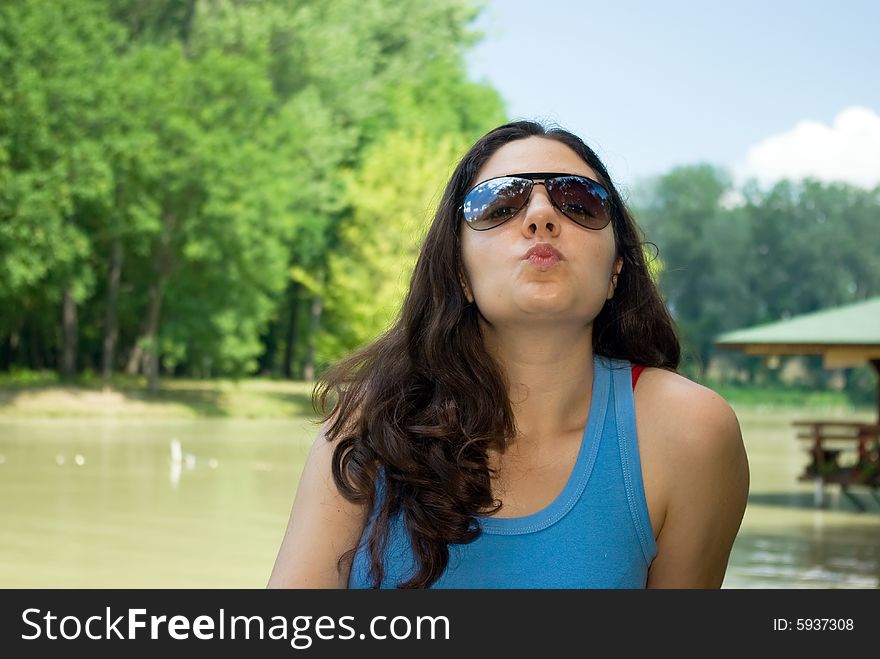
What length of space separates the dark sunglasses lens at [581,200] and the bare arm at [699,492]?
31 centimetres

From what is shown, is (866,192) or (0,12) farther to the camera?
(866,192)

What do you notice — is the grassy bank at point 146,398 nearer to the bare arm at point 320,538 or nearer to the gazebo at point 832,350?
the gazebo at point 832,350

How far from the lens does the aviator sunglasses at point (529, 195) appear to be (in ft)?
7.20

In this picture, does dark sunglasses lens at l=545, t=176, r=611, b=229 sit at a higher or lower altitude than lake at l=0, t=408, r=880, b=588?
higher

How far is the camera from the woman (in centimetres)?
204

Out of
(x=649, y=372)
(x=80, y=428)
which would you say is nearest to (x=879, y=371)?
(x=649, y=372)

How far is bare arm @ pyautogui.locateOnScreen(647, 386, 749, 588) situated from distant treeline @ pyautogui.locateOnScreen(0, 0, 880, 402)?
87.1ft

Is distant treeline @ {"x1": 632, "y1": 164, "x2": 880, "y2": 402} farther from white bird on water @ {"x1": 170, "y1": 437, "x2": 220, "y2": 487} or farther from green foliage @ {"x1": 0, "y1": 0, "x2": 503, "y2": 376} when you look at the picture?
white bird on water @ {"x1": 170, "y1": 437, "x2": 220, "y2": 487}

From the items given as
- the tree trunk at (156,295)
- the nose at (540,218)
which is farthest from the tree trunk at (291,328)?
the nose at (540,218)

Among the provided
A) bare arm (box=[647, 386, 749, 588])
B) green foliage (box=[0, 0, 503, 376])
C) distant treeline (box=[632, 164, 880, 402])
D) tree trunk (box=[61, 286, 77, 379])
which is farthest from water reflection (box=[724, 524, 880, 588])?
distant treeline (box=[632, 164, 880, 402])

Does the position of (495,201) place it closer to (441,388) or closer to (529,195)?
(529,195)

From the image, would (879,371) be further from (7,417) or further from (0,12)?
(0,12)

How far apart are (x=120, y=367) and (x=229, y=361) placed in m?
11.9

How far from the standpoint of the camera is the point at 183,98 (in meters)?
39.0
